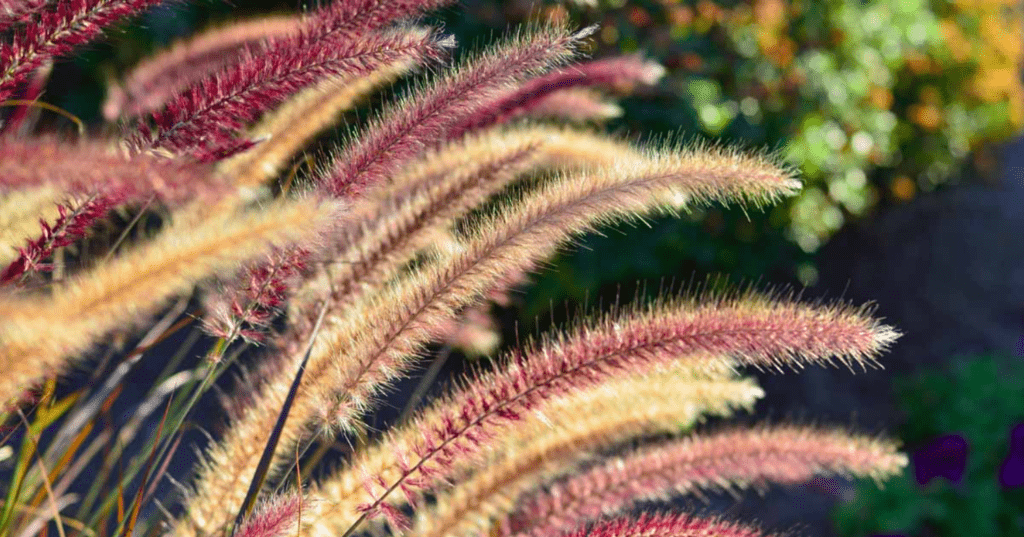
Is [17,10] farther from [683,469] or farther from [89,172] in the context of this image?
[683,469]

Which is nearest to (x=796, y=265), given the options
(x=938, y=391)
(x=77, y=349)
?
(x=938, y=391)

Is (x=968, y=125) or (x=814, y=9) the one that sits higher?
(x=814, y=9)

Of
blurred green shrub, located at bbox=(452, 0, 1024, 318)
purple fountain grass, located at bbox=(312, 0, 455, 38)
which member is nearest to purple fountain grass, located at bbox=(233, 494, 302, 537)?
purple fountain grass, located at bbox=(312, 0, 455, 38)

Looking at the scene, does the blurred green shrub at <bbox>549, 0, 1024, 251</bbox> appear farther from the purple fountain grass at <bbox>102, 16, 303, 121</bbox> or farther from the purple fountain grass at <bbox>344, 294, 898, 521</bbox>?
the purple fountain grass at <bbox>344, 294, 898, 521</bbox>

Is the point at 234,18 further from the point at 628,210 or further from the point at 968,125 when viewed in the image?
the point at 968,125

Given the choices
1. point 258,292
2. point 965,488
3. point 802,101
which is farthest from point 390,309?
point 802,101

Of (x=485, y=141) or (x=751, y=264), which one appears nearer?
(x=485, y=141)
